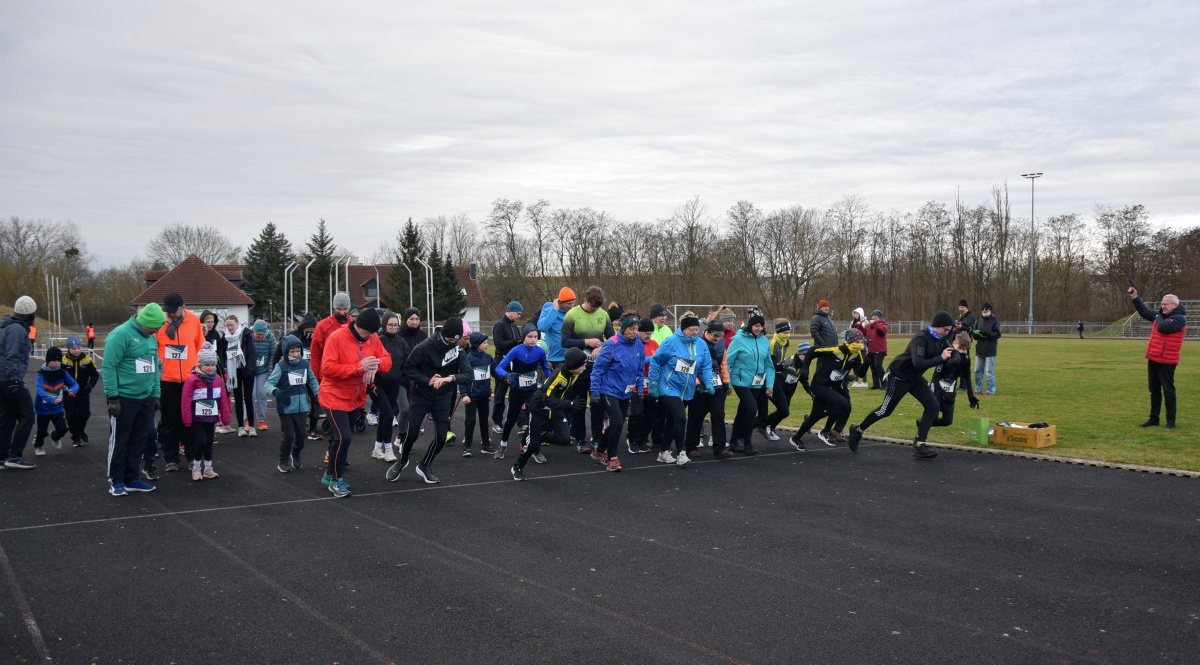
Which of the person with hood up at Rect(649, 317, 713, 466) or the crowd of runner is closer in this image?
the crowd of runner

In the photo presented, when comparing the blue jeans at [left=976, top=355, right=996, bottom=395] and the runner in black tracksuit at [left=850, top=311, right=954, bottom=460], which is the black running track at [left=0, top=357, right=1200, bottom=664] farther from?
the blue jeans at [left=976, top=355, right=996, bottom=395]

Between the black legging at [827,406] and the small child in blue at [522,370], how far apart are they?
12.1ft

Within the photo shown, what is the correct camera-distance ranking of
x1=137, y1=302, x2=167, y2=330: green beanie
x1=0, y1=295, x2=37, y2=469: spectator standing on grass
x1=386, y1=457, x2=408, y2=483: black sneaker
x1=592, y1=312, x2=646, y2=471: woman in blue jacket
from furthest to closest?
x1=592, y1=312, x2=646, y2=471: woman in blue jacket, x1=0, y1=295, x2=37, y2=469: spectator standing on grass, x1=386, y1=457, x2=408, y2=483: black sneaker, x1=137, y1=302, x2=167, y2=330: green beanie

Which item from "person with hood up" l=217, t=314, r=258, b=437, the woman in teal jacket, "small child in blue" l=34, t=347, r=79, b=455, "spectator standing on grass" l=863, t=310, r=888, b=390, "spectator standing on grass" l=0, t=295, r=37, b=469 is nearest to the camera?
"spectator standing on grass" l=0, t=295, r=37, b=469

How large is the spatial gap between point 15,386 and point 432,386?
513cm

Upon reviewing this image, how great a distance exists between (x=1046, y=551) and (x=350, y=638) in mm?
4935

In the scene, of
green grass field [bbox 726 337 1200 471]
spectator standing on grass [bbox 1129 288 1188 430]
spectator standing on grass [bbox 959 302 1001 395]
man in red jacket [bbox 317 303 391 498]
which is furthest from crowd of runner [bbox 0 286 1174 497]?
spectator standing on grass [bbox 959 302 1001 395]

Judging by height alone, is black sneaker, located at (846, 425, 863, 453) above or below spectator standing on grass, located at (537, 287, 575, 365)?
below

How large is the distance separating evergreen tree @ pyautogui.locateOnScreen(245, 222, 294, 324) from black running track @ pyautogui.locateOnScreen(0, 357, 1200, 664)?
60654 millimetres

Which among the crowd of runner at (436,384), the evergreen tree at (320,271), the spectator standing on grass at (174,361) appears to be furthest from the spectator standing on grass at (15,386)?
the evergreen tree at (320,271)

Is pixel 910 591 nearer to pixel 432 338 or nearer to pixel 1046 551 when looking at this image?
pixel 1046 551

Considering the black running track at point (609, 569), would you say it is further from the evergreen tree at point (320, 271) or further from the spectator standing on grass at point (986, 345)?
the evergreen tree at point (320, 271)

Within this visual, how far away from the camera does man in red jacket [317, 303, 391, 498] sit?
7633 mm

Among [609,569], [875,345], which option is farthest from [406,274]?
[609,569]
